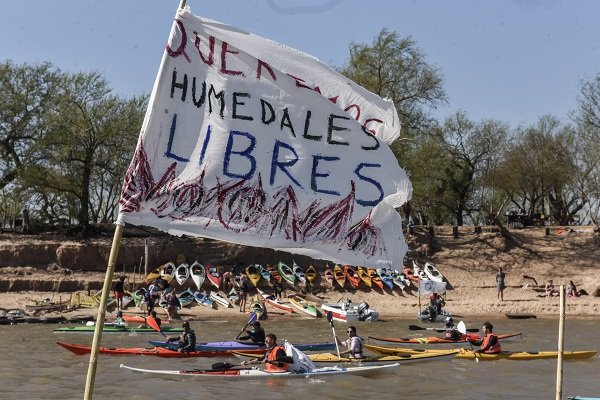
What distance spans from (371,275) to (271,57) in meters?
35.0

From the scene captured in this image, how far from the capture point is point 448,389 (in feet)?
63.6

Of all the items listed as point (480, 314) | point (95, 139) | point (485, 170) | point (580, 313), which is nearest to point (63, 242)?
point (95, 139)

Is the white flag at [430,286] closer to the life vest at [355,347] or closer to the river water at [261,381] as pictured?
the river water at [261,381]

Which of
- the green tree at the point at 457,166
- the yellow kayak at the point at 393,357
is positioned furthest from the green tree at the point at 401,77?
the yellow kayak at the point at 393,357

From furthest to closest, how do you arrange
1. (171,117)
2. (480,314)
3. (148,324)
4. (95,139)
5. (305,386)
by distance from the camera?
1. (95,139)
2. (480,314)
3. (148,324)
4. (305,386)
5. (171,117)

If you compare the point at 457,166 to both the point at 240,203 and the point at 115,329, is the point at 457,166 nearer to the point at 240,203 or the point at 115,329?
the point at 115,329

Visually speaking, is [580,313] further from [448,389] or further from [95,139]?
[95,139]

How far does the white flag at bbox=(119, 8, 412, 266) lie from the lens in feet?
19.6

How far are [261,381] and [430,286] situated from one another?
67.1ft

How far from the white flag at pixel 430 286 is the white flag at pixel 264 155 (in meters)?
30.9

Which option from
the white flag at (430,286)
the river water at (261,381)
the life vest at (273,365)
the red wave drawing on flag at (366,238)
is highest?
the red wave drawing on flag at (366,238)

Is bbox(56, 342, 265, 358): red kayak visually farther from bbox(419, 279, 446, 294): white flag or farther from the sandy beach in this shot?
bbox(419, 279, 446, 294): white flag

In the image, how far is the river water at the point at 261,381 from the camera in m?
18.3

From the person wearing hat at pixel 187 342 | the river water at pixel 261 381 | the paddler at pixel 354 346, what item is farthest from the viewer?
the person wearing hat at pixel 187 342
